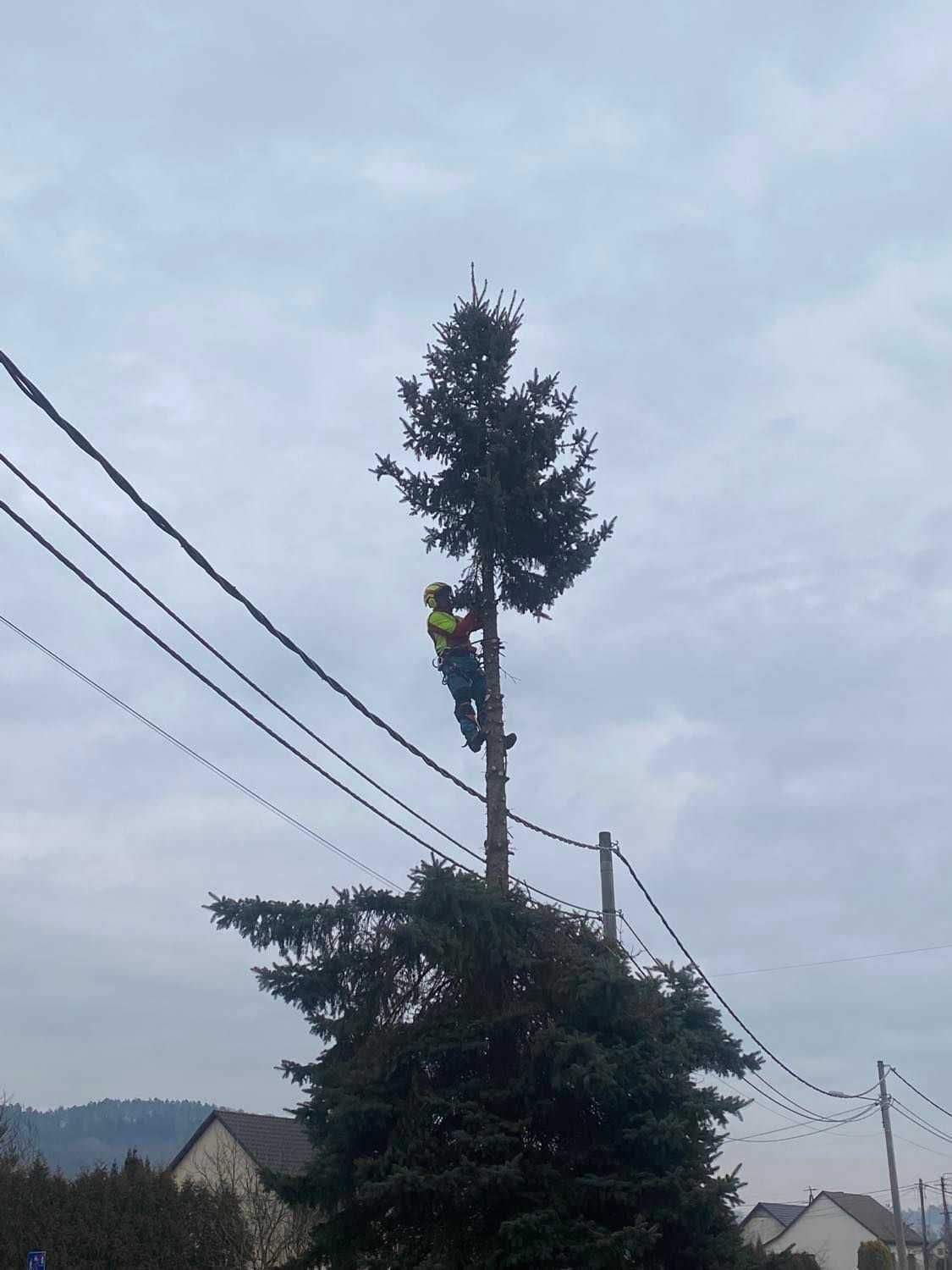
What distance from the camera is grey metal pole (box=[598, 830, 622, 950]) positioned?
583 inches

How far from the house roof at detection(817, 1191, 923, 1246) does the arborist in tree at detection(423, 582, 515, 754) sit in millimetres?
65137

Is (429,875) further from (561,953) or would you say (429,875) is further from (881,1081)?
(881,1081)

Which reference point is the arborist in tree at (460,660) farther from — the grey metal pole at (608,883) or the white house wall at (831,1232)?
the white house wall at (831,1232)

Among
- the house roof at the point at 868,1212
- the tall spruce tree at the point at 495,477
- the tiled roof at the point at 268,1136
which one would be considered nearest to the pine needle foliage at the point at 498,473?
the tall spruce tree at the point at 495,477

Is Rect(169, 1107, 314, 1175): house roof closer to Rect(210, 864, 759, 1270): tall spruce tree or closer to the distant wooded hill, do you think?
Rect(210, 864, 759, 1270): tall spruce tree

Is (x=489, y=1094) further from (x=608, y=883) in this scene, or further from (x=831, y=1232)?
(x=831, y=1232)

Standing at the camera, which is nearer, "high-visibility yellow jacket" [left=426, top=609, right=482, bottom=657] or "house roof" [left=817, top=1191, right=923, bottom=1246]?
"high-visibility yellow jacket" [left=426, top=609, right=482, bottom=657]

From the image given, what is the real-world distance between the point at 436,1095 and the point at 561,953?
1667 millimetres

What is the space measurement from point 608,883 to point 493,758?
258cm

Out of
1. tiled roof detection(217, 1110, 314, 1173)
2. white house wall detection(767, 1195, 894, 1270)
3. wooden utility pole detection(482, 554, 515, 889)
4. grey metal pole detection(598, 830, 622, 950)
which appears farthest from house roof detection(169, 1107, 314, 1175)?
white house wall detection(767, 1195, 894, 1270)

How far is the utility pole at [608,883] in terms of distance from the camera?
14.8 m

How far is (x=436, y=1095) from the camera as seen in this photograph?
1138 centimetres

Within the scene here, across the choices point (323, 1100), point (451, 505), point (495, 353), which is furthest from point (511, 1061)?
point (495, 353)

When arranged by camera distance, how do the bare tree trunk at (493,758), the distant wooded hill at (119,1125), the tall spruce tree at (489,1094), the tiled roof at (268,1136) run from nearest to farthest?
the tall spruce tree at (489,1094) → the bare tree trunk at (493,758) → the tiled roof at (268,1136) → the distant wooded hill at (119,1125)
